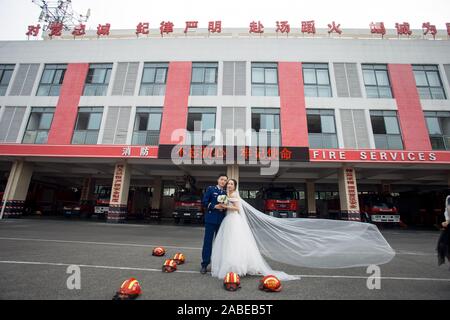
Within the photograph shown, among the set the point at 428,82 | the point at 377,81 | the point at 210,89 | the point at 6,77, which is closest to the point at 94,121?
the point at 210,89

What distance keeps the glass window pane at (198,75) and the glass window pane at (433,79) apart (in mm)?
16300

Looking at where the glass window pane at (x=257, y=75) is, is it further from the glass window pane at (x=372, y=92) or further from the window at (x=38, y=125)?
the window at (x=38, y=125)

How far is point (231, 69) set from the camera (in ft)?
51.8

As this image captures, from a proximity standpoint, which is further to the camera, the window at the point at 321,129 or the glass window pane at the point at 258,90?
the glass window pane at the point at 258,90

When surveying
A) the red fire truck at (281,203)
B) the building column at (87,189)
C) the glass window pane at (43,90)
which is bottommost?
the red fire truck at (281,203)

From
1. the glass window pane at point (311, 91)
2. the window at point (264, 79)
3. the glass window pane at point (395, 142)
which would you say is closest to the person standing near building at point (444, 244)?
the glass window pane at point (395, 142)

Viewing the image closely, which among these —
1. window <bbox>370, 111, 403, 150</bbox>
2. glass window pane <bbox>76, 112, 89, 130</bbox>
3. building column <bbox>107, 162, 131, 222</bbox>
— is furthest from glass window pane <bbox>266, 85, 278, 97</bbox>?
glass window pane <bbox>76, 112, 89, 130</bbox>

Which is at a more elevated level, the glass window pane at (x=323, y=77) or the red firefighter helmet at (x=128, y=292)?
the glass window pane at (x=323, y=77)

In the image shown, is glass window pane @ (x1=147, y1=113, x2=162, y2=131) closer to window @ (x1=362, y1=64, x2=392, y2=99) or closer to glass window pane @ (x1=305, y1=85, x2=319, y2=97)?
glass window pane @ (x1=305, y1=85, x2=319, y2=97)

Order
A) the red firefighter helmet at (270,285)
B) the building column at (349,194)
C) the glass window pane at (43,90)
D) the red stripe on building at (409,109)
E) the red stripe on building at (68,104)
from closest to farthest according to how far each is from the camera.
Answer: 1. the red firefighter helmet at (270,285)
2. the building column at (349,194)
3. the red stripe on building at (409,109)
4. the red stripe on building at (68,104)
5. the glass window pane at (43,90)

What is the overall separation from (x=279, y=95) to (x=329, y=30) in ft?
26.0

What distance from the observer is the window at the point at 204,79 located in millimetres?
15395

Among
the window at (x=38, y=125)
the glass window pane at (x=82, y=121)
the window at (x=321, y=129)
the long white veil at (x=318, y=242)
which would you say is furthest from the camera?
the glass window pane at (x=82, y=121)

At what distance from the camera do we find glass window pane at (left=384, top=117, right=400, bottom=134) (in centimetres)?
1426
